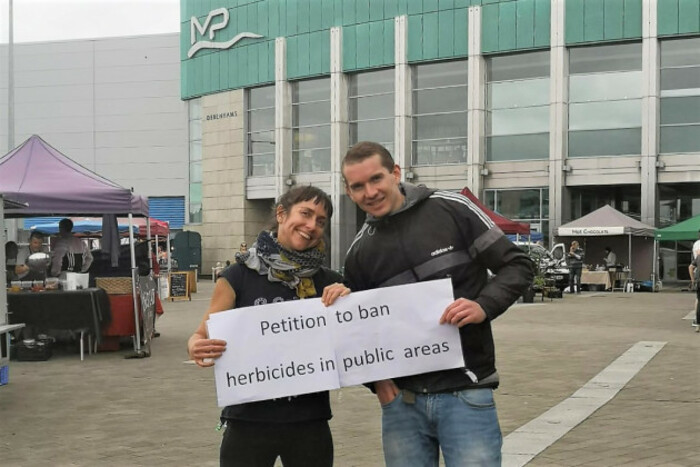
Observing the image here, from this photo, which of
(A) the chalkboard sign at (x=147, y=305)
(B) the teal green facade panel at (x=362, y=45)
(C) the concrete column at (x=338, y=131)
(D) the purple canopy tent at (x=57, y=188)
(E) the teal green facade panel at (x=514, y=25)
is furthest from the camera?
(C) the concrete column at (x=338, y=131)

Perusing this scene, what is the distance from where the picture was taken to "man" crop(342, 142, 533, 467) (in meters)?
3.15

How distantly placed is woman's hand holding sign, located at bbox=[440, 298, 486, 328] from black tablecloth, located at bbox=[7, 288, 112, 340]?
10607 mm

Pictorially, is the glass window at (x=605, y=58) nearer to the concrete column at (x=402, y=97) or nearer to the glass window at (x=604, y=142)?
the glass window at (x=604, y=142)

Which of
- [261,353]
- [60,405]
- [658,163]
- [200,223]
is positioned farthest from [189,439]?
[200,223]

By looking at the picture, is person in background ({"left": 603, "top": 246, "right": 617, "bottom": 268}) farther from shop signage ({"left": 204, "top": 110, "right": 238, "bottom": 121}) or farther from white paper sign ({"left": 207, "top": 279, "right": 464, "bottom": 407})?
white paper sign ({"left": 207, "top": 279, "right": 464, "bottom": 407})

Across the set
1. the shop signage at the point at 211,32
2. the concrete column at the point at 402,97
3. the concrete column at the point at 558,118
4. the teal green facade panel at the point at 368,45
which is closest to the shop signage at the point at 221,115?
the shop signage at the point at 211,32

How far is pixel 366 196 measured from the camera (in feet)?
10.5

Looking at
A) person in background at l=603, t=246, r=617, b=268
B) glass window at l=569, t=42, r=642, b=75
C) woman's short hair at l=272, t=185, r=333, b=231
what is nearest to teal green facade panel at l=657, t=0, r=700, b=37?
glass window at l=569, t=42, r=642, b=75

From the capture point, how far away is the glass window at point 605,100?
37.3 meters

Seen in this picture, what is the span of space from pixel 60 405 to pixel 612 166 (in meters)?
32.0

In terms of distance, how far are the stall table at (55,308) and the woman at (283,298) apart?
33.2 ft

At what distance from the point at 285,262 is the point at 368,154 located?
0.52 meters

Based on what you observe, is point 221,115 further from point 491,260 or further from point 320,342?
point 491,260

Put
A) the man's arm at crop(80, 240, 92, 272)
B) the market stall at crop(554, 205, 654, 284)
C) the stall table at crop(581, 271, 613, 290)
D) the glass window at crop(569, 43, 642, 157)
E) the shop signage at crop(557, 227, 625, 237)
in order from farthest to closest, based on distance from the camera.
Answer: the glass window at crop(569, 43, 642, 157) < the stall table at crop(581, 271, 613, 290) < the market stall at crop(554, 205, 654, 284) < the shop signage at crop(557, 227, 625, 237) < the man's arm at crop(80, 240, 92, 272)
